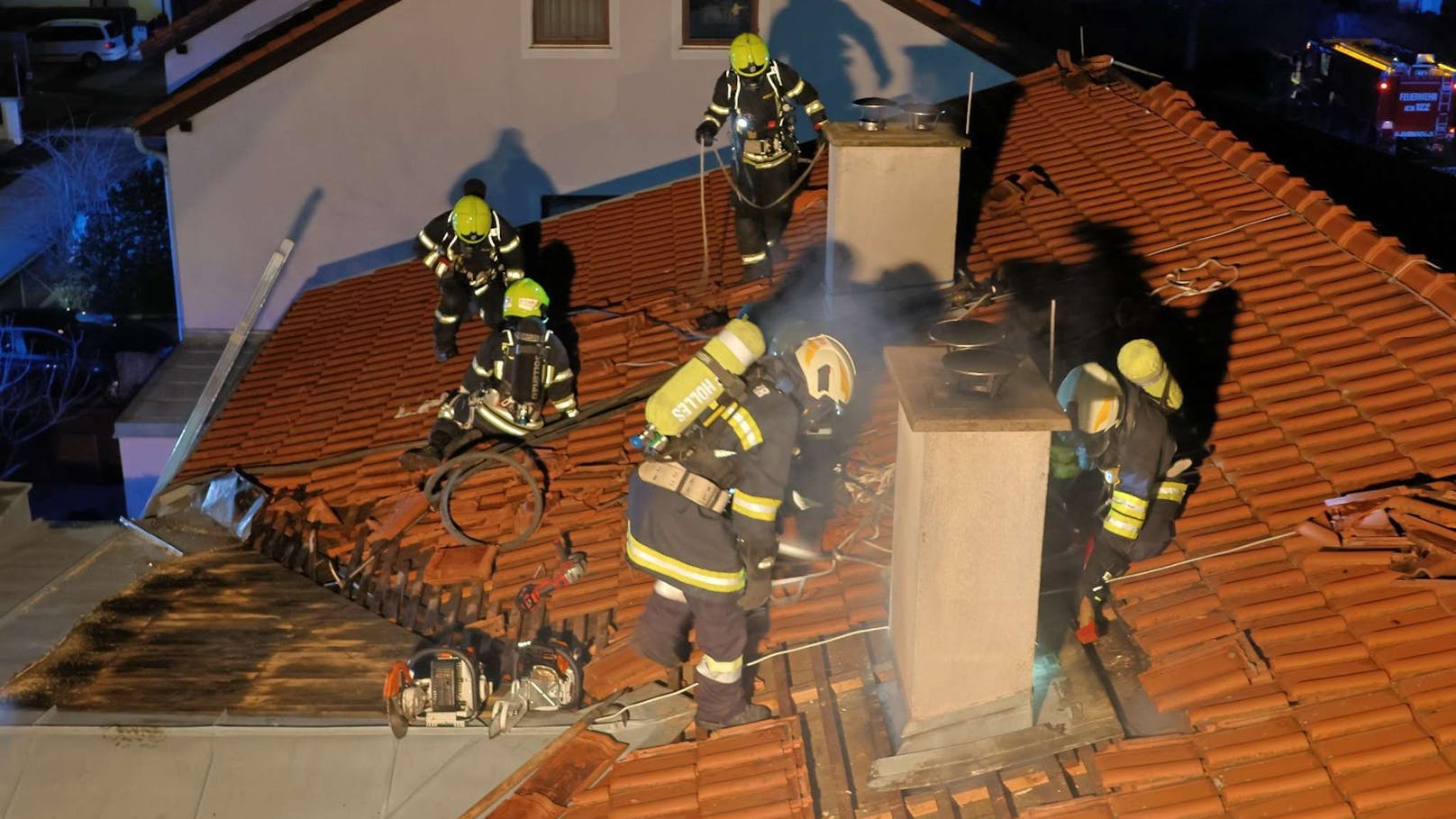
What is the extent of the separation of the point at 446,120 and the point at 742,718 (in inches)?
470

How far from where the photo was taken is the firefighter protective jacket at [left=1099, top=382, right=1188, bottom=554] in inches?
230

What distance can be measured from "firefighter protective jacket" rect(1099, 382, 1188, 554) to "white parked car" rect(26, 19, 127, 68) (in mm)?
44551

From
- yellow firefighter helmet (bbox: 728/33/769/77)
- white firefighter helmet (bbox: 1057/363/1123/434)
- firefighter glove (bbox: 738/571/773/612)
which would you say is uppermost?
yellow firefighter helmet (bbox: 728/33/769/77)

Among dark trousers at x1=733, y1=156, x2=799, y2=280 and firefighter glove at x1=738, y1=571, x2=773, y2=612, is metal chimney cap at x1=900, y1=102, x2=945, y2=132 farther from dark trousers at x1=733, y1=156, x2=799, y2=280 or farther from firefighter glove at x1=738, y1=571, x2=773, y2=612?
firefighter glove at x1=738, y1=571, x2=773, y2=612

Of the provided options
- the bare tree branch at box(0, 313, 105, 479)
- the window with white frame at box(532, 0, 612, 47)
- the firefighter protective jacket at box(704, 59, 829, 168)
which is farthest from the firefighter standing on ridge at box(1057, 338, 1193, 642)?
the bare tree branch at box(0, 313, 105, 479)

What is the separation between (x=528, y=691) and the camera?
20.3ft

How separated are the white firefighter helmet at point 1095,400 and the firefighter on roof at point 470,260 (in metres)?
4.90

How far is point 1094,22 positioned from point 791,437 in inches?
1435

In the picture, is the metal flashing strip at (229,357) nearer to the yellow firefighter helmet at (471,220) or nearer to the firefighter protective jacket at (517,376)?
the yellow firefighter helmet at (471,220)

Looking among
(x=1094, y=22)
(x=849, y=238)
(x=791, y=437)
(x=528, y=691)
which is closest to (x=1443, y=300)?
(x=849, y=238)

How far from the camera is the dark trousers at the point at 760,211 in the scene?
9984 mm

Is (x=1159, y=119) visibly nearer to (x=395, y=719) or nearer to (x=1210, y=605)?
(x=1210, y=605)

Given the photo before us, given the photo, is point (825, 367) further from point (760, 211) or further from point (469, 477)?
point (760, 211)

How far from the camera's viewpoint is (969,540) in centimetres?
496
